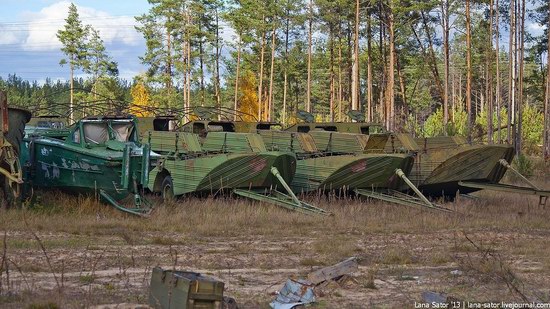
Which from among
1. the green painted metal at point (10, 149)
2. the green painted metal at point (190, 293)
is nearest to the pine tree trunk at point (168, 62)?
the green painted metal at point (10, 149)

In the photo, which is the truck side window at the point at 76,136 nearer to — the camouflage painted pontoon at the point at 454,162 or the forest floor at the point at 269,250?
the forest floor at the point at 269,250

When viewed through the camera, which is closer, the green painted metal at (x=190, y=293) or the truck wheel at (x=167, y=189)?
the green painted metal at (x=190, y=293)

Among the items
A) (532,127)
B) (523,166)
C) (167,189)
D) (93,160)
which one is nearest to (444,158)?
(167,189)

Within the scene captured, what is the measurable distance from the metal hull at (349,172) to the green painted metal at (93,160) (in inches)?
154

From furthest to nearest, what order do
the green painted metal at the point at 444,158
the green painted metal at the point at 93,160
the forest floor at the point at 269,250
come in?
the green painted metal at the point at 444,158
the green painted metal at the point at 93,160
the forest floor at the point at 269,250

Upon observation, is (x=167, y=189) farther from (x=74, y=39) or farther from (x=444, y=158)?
(x=74, y=39)

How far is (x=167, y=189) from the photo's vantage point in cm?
1716

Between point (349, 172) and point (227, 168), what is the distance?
2.91 meters

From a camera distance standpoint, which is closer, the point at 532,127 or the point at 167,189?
the point at 167,189

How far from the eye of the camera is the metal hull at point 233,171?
15594 millimetres

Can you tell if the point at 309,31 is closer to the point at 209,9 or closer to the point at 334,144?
the point at 209,9

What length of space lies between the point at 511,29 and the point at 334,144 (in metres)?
20.5

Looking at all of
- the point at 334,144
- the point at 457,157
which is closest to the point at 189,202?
the point at 334,144

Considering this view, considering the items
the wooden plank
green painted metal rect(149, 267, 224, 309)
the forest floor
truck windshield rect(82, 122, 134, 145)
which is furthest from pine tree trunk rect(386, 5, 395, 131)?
green painted metal rect(149, 267, 224, 309)
